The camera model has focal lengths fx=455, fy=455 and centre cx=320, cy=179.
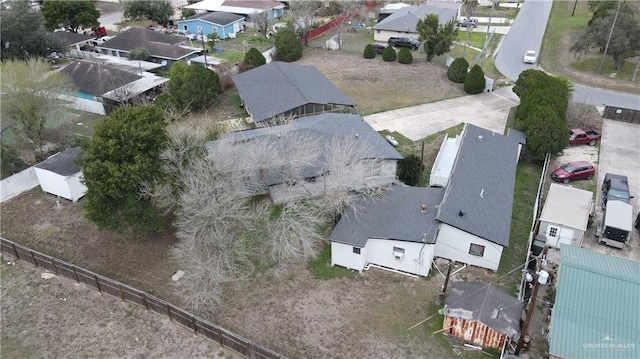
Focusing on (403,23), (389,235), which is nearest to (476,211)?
(389,235)

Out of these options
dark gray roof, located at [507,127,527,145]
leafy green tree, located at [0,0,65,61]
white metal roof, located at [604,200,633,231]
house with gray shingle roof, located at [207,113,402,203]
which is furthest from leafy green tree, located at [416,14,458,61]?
leafy green tree, located at [0,0,65,61]

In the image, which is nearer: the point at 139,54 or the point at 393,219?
the point at 393,219

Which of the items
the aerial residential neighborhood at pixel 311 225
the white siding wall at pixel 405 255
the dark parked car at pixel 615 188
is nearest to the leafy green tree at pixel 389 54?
the aerial residential neighborhood at pixel 311 225

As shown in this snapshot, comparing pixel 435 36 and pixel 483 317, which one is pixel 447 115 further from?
pixel 483 317

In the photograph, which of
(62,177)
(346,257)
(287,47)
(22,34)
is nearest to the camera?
(346,257)

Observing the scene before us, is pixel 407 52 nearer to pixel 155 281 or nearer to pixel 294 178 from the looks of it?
pixel 294 178
